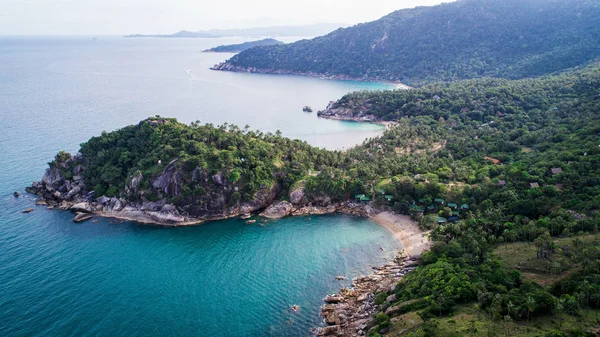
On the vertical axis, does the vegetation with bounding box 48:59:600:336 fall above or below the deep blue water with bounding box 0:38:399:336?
above

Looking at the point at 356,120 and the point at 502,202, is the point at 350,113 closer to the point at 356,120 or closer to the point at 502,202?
the point at 356,120

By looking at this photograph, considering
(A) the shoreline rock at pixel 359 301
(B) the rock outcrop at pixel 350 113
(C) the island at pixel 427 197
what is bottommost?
(A) the shoreline rock at pixel 359 301

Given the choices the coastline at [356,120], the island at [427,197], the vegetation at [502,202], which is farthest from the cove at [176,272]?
the coastline at [356,120]

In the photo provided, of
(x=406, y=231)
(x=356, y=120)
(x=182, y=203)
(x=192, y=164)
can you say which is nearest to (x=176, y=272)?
(x=182, y=203)

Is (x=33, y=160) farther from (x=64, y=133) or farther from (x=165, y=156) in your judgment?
(x=165, y=156)

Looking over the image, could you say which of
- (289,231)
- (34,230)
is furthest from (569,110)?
(34,230)

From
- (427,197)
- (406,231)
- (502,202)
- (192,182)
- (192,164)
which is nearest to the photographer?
(502,202)

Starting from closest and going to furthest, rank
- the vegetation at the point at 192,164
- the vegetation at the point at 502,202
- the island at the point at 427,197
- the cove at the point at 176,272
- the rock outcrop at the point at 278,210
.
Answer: the vegetation at the point at 502,202, the island at the point at 427,197, the cove at the point at 176,272, the rock outcrop at the point at 278,210, the vegetation at the point at 192,164

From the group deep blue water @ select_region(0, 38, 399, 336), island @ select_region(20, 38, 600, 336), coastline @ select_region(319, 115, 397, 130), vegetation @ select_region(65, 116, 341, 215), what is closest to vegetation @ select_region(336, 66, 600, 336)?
island @ select_region(20, 38, 600, 336)

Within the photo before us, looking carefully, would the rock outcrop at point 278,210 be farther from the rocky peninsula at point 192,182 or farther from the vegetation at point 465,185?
the vegetation at point 465,185

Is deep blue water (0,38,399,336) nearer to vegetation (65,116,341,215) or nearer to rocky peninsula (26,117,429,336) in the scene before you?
rocky peninsula (26,117,429,336)
